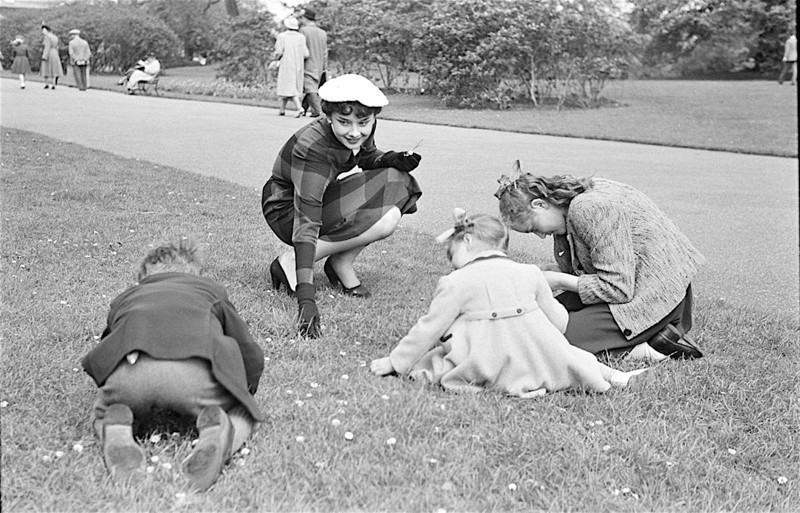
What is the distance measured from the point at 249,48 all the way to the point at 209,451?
76.8ft

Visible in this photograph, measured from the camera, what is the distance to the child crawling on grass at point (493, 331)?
3.36 m

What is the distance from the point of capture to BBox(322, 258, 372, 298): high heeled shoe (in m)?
4.79

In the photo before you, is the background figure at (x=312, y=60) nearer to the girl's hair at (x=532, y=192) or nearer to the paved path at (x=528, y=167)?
the paved path at (x=528, y=167)

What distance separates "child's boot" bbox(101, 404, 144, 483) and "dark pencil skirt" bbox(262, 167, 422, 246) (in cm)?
210

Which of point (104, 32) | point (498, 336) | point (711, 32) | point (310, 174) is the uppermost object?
point (711, 32)

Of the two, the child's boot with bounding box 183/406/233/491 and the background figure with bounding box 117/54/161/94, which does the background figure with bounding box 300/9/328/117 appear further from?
the child's boot with bounding box 183/406/233/491

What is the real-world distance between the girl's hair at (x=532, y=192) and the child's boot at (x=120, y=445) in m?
1.88

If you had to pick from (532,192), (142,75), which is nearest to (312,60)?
(142,75)

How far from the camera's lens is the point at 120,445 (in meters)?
A: 2.62

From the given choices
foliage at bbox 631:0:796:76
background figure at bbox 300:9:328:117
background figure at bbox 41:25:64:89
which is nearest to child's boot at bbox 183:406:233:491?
background figure at bbox 300:9:328:117

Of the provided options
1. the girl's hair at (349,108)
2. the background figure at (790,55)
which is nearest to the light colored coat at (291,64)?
the girl's hair at (349,108)

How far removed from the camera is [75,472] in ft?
8.61

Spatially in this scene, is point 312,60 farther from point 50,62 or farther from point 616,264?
point 616,264

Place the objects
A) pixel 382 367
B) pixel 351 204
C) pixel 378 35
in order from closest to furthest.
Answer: pixel 382 367, pixel 351 204, pixel 378 35
